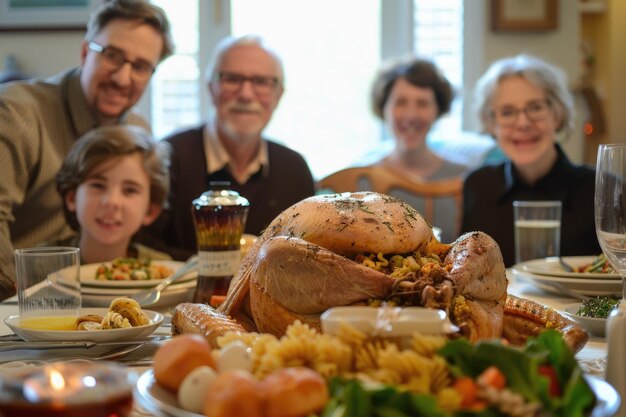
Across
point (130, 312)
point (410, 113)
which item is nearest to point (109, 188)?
point (130, 312)

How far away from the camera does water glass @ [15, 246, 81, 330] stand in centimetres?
134

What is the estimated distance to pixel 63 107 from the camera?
2.72 m

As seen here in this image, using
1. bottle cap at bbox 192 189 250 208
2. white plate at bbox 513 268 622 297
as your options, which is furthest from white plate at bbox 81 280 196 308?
white plate at bbox 513 268 622 297

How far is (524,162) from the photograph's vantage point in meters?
3.07

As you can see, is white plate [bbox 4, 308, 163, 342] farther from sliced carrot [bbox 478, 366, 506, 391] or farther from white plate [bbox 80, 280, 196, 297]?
sliced carrot [bbox 478, 366, 506, 391]

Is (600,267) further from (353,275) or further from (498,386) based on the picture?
(498,386)

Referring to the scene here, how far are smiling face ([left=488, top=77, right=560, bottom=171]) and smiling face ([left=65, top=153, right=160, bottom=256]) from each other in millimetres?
1497

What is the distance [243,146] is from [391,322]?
2483mm

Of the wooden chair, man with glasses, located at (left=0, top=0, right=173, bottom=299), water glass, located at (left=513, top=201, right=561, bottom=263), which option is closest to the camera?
water glass, located at (left=513, top=201, right=561, bottom=263)

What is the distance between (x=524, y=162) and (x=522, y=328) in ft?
6.60

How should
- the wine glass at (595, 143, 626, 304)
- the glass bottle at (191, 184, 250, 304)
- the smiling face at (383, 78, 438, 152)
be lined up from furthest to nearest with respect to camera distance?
1. the smiling face at (383, 78, 438, 152)
2. the glass bottle at (191, 184, 250, 304)
3. the wine glass at (595, 143, 626, 304)

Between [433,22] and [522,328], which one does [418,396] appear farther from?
[433,22]

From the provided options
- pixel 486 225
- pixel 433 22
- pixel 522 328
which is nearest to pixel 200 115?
pixel 433 22

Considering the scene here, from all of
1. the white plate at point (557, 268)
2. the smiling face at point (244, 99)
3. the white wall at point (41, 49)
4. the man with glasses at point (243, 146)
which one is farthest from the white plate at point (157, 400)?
the white wall at point (41, 49)
